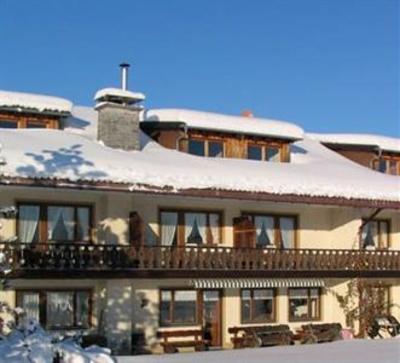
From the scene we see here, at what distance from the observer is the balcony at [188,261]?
74.6 feet

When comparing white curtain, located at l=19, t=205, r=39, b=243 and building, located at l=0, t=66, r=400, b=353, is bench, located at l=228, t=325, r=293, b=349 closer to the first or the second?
building, located at l=0, t=66, r=400, b=353

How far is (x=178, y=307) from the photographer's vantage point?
26250 mm

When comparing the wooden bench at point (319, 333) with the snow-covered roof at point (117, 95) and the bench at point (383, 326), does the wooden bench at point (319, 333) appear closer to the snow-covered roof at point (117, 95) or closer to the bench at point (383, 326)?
the bench at point (383, 326)

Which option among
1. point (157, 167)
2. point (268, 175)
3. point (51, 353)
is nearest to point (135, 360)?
point (51, 353)

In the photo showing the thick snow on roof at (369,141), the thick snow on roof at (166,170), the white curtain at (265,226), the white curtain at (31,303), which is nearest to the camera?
the thick snow on roof at (166,170)

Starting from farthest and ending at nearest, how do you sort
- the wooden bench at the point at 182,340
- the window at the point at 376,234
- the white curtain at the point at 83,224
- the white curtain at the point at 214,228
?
1. the window at the point at 376,234
2. the white curtain at the point at 214,228
3. the wooden bench at the point at 182,340
4. the white curtain at the point at 83,224

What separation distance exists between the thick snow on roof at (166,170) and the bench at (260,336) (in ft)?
13.9

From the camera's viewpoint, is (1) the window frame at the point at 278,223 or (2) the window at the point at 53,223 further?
(1) the window frame at the point at 278,223

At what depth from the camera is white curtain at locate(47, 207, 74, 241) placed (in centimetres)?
2441

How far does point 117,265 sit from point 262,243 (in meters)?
6.35

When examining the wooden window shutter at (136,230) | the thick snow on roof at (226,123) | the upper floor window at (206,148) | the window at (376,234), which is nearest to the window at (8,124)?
the thick snow on roof at (226,123)

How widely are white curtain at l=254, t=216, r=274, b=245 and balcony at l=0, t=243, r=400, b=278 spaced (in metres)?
1.44

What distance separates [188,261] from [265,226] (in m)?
4.30

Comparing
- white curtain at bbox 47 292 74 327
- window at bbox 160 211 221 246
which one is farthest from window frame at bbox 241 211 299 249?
white curtain at bbox 47 292 74 327
